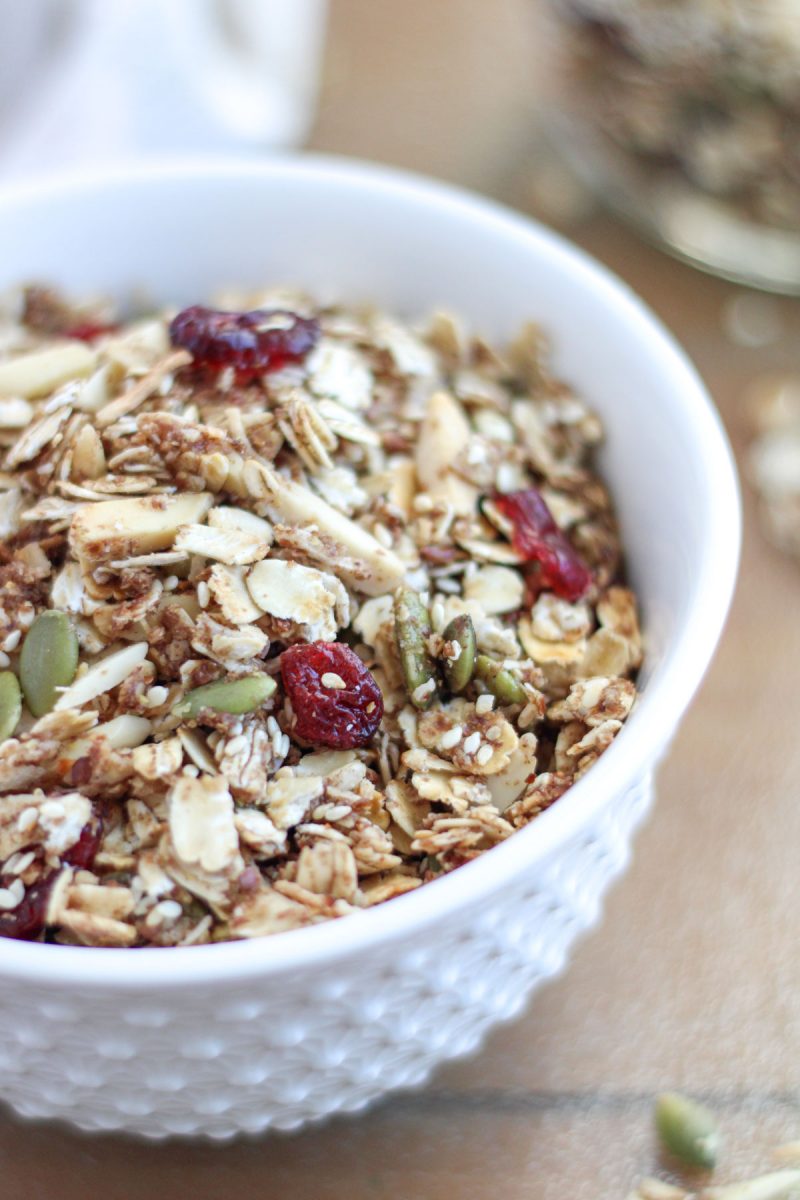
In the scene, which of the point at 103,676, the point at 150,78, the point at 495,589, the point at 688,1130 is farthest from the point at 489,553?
the point at 150,78

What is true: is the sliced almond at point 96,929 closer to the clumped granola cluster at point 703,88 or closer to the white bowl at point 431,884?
the white bowl at point 431,884

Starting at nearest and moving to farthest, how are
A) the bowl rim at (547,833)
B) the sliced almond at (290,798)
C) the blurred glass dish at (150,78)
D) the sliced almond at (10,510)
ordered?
the bowl rim at (547,833), the sliced almond at (290,798), the sliced almond at (10,510), the blurred glass dish at (150,78)

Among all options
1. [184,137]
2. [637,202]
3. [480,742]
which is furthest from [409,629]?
[184,137]

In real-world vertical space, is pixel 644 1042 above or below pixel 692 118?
below

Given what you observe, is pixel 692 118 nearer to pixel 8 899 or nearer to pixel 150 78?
pixel 150 78

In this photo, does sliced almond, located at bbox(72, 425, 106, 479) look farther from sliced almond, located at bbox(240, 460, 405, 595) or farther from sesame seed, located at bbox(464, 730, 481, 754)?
sesame seed, located at bbox(464, 730, 481, 754)

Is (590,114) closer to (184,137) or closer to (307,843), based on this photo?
(184,137)

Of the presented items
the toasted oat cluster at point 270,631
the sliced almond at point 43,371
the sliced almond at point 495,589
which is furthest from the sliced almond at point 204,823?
the sliced almond at point 43,371

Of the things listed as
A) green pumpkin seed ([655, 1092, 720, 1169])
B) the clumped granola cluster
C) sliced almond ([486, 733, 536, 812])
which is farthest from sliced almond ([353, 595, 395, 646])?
the clumped granola cluster
